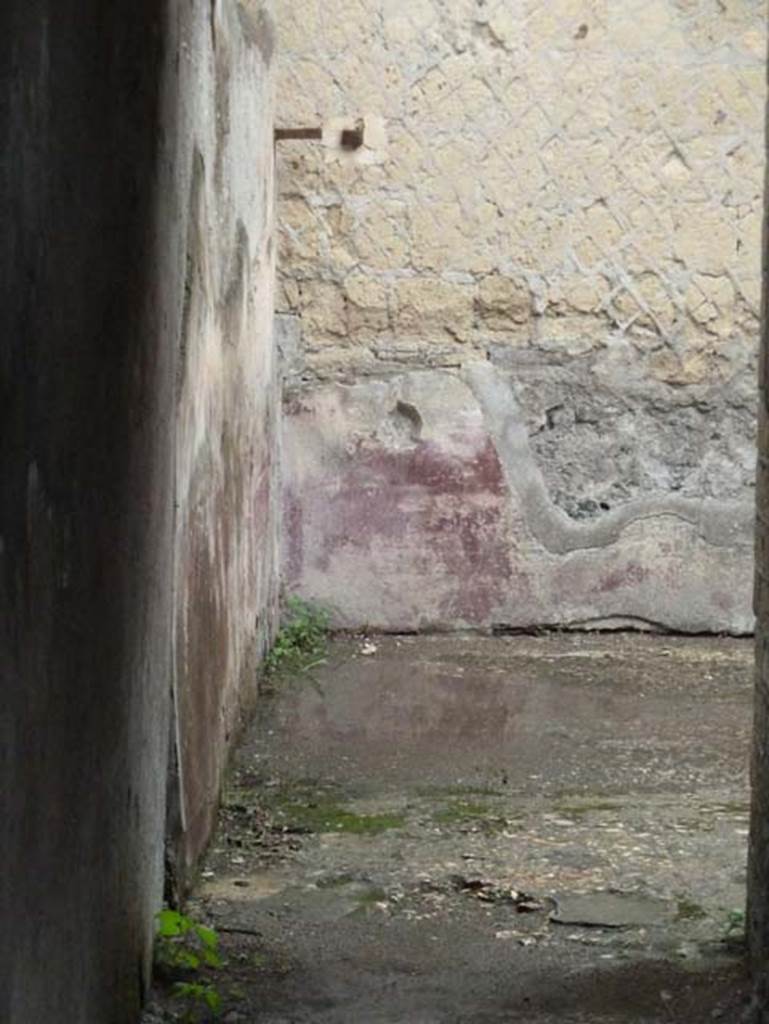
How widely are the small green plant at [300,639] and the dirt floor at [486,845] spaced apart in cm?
8

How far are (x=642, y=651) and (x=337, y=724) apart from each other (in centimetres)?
131

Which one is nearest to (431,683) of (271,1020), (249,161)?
(249,161)

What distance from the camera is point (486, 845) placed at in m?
3.80

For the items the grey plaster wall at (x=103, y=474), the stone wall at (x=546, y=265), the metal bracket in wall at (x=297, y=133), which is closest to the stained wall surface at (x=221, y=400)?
the grey plaster wall at (x=103, y=474)

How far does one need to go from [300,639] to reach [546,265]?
1.38 meters

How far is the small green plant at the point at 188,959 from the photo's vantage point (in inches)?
114

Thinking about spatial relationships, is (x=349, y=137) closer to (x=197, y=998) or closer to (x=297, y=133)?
(x=297, y=133)

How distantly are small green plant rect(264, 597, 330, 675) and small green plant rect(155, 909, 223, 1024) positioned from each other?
2.31 m

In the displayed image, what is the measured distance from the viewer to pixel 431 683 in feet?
17.5

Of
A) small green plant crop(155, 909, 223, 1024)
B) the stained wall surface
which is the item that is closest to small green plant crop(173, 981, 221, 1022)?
small green plant crop(155, 909, 223, 1024)

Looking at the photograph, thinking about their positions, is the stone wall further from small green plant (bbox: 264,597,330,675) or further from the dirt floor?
the dirt floor

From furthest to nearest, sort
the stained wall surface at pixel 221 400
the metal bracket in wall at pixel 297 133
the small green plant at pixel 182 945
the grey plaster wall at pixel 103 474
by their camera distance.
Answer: the metal bracket in wall at pixel 297 133 < the stained wall surface at pixel 221 400 < the small green plant at pixel 182 945 < the grey plaster wall at pixel 103 474

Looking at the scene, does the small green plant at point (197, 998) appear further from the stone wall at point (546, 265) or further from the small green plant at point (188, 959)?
the stone wall at point (546, 265)

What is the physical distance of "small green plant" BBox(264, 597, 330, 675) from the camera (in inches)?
218
